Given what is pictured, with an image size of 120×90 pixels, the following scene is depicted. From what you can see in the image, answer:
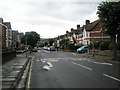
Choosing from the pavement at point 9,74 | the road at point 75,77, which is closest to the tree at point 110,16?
the road at point 75,77

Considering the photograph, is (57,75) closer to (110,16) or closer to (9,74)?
(9,74)

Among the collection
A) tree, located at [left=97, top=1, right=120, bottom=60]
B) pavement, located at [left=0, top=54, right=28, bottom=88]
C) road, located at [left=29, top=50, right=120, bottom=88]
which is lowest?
road, located at [left=29, top=50, right=120, bottom=88]

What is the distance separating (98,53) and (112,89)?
29.8 m

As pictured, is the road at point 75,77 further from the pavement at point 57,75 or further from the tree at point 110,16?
the tree at point 110,16

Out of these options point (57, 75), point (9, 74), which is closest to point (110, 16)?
point (57, 75)

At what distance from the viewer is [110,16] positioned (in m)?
24.8

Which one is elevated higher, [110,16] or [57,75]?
[110,16]

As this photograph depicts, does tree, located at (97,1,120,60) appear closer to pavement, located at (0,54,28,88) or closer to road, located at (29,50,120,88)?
road, located at (29,50,120,88)

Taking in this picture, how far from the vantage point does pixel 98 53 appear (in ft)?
125

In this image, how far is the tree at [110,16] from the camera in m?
24.5

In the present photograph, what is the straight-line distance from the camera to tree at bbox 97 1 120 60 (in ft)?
80.5

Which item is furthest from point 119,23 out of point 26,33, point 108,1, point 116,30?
point 26,33

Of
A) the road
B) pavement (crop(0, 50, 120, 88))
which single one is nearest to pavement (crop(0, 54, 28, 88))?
pavement (crop(0, 50, 120, 88))

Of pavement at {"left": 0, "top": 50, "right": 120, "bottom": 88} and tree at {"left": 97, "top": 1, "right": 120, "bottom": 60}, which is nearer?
pavement at {"left": 0, "top": 50, "right": 120, "bottom": 88}
